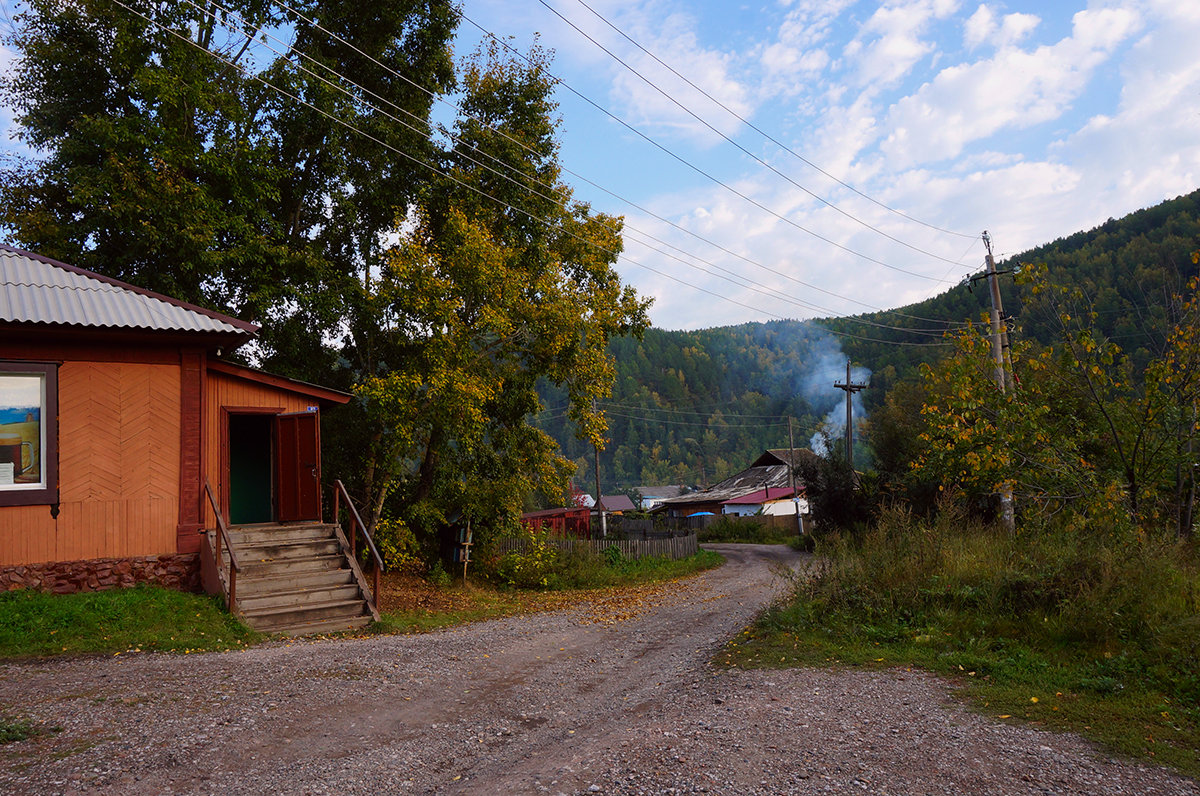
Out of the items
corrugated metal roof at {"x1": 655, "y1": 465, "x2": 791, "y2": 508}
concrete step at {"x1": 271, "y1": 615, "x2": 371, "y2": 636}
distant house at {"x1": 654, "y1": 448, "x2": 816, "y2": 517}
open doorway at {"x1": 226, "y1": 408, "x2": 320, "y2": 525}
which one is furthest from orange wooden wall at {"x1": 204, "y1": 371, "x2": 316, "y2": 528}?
corrugated metal roof at {"x1": 655, "y1": 465, "x2": 791, "y2": 508}

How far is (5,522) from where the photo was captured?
959 cm

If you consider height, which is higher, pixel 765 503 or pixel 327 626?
pixel 327 626

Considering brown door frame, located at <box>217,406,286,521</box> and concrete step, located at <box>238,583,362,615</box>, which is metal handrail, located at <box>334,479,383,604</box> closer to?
concrete step, located at <box>238,583,362,615</box>

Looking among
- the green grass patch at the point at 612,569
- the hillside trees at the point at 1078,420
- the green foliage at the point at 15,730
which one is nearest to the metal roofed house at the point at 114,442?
the green foliage at the point at 15,730

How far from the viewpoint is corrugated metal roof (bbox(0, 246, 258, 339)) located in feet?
32.3

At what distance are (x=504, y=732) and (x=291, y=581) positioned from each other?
617 centimetres

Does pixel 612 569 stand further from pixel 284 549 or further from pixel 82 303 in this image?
pixel 82 303

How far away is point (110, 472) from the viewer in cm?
1038

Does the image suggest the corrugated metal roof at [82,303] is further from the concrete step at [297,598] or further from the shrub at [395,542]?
the shrub at [395,542]

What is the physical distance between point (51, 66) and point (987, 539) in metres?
18.6

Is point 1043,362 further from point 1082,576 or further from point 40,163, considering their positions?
point 40,163

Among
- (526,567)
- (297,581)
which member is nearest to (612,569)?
(526,567)

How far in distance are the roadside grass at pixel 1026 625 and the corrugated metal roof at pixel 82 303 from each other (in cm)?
854

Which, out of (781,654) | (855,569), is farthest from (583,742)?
(855,569)
